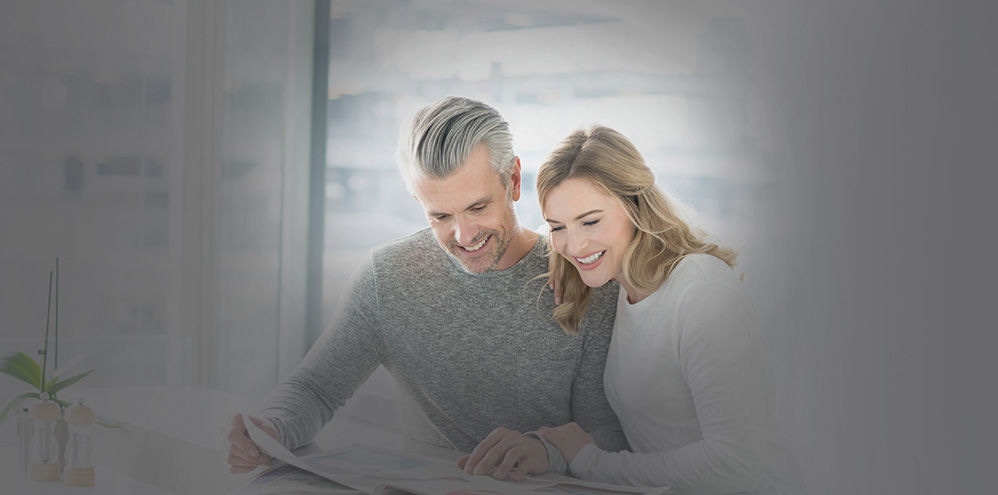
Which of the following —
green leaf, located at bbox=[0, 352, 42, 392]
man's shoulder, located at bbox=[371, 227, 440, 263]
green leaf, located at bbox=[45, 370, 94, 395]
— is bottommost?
green leaf, located at bbox=[45, 370, 94, 395]

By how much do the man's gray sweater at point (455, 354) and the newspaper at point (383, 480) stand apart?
0.13 metres

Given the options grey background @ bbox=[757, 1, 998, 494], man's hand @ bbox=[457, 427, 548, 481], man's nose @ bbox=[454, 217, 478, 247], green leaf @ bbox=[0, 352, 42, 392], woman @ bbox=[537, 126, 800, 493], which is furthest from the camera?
green leaf @ bbox=[0, 352, 42, 392]

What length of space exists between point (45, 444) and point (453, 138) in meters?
1.06

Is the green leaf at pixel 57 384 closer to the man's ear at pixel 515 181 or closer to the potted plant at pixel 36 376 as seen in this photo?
the potted plant at pixel 36 376

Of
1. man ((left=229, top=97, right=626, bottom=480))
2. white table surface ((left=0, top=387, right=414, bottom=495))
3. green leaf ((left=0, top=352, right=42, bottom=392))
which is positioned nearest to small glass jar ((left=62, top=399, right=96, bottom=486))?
white table surface ((left=0, top=387, right=414, bottom=495))

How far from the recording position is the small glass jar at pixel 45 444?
1629 millimetres

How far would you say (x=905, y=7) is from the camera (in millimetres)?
943

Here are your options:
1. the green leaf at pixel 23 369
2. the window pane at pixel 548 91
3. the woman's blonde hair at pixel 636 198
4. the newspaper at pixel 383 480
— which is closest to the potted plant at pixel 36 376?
the green leaf at pixel 23 369

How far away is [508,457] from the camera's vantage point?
1147mm

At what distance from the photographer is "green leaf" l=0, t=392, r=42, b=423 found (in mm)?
1659

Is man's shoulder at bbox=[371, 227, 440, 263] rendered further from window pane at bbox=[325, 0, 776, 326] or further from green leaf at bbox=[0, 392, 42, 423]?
green leaf at bbox=[0, 392, 42, 423]

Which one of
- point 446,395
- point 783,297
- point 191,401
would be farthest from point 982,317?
point 191,401

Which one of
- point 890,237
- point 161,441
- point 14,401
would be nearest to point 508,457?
point 890,237

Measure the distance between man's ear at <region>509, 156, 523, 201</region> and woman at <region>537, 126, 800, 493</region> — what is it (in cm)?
12
